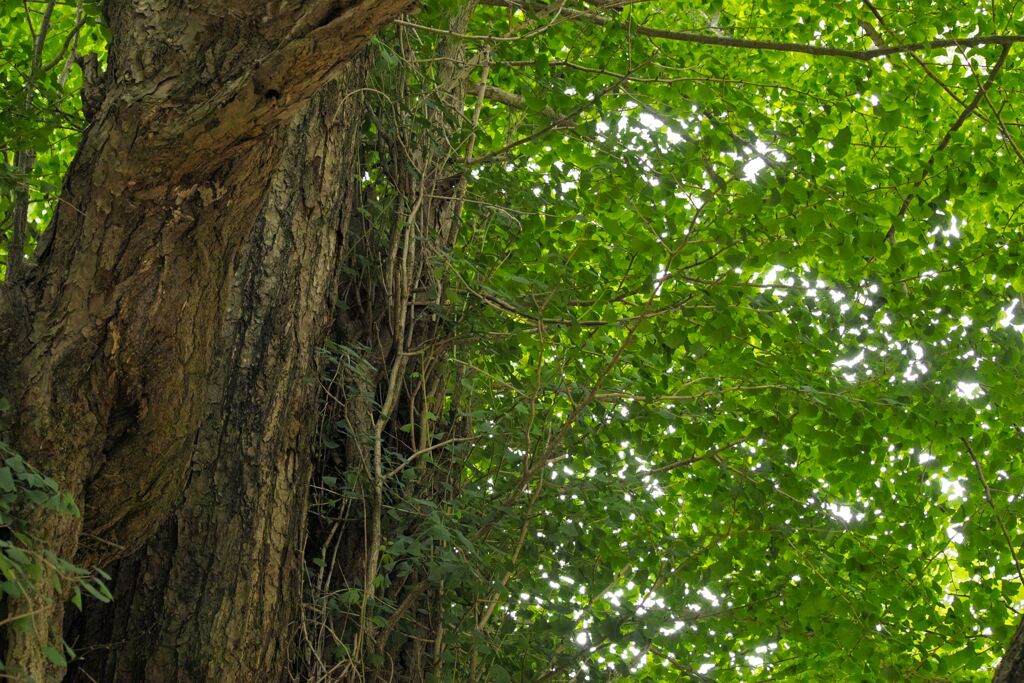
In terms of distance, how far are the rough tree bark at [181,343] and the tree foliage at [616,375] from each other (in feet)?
0.97

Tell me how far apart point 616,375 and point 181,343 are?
217cm

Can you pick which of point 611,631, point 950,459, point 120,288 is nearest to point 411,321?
point 611,631

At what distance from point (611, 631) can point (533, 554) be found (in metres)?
0.52

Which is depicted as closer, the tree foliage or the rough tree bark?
the rough tree bark

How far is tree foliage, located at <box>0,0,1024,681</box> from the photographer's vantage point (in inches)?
137

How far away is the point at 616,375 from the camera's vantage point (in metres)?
4.27

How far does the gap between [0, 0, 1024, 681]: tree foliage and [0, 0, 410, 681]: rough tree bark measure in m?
0.30

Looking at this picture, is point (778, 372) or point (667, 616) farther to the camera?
point (778, 372)

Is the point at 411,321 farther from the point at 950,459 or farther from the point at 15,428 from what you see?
the point at 950,459

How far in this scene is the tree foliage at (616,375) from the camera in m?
3.49

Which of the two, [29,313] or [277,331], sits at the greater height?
[277,331]

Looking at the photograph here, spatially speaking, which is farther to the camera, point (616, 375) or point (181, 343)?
point (616, 375)

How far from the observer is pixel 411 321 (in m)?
3.95

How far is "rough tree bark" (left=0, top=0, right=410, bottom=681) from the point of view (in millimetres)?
2100
